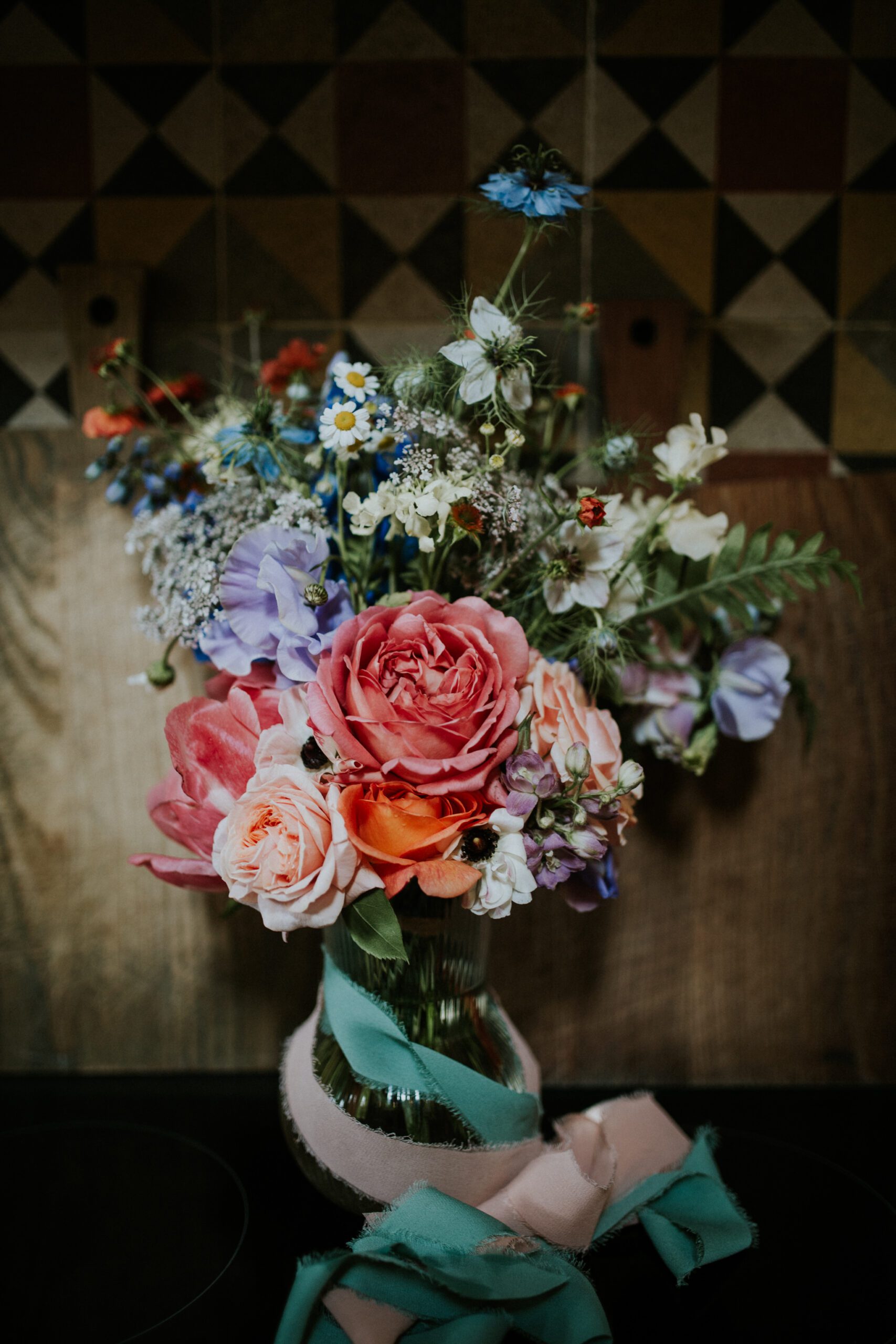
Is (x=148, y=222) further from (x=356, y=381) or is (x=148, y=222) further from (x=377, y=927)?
(x=377, y=927)

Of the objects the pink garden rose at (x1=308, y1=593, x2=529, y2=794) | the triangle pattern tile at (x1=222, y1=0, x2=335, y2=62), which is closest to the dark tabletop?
the pink garden rose at (x1=308, y1=593, x2=529, y2=794)

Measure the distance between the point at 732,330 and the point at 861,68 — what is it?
0.92 ft

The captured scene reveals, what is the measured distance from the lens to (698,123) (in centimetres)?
92

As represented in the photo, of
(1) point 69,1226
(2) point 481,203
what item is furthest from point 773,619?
(1) point 69,1226

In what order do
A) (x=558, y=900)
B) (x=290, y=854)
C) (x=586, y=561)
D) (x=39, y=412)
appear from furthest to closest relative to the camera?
(x=39, y=412) → (x=558, y=900) → (x=586, y=561) → (x=290, y=854)

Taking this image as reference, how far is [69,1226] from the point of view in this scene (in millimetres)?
690

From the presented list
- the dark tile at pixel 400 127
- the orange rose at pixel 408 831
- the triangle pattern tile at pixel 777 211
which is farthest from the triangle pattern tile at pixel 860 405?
the orange rose at pixel 408 831

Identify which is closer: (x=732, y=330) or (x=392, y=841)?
(x=392, y=841)

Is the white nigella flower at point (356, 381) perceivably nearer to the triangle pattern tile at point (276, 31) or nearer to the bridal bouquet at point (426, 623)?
the bridal bouquet at point (426, 623)

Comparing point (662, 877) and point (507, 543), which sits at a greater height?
point (507, 543)

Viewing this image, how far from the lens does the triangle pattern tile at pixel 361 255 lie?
3.07ft

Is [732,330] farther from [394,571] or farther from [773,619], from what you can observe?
[394,571]

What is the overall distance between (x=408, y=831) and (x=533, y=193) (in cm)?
40

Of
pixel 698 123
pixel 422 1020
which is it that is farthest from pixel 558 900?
pixel 698 123
